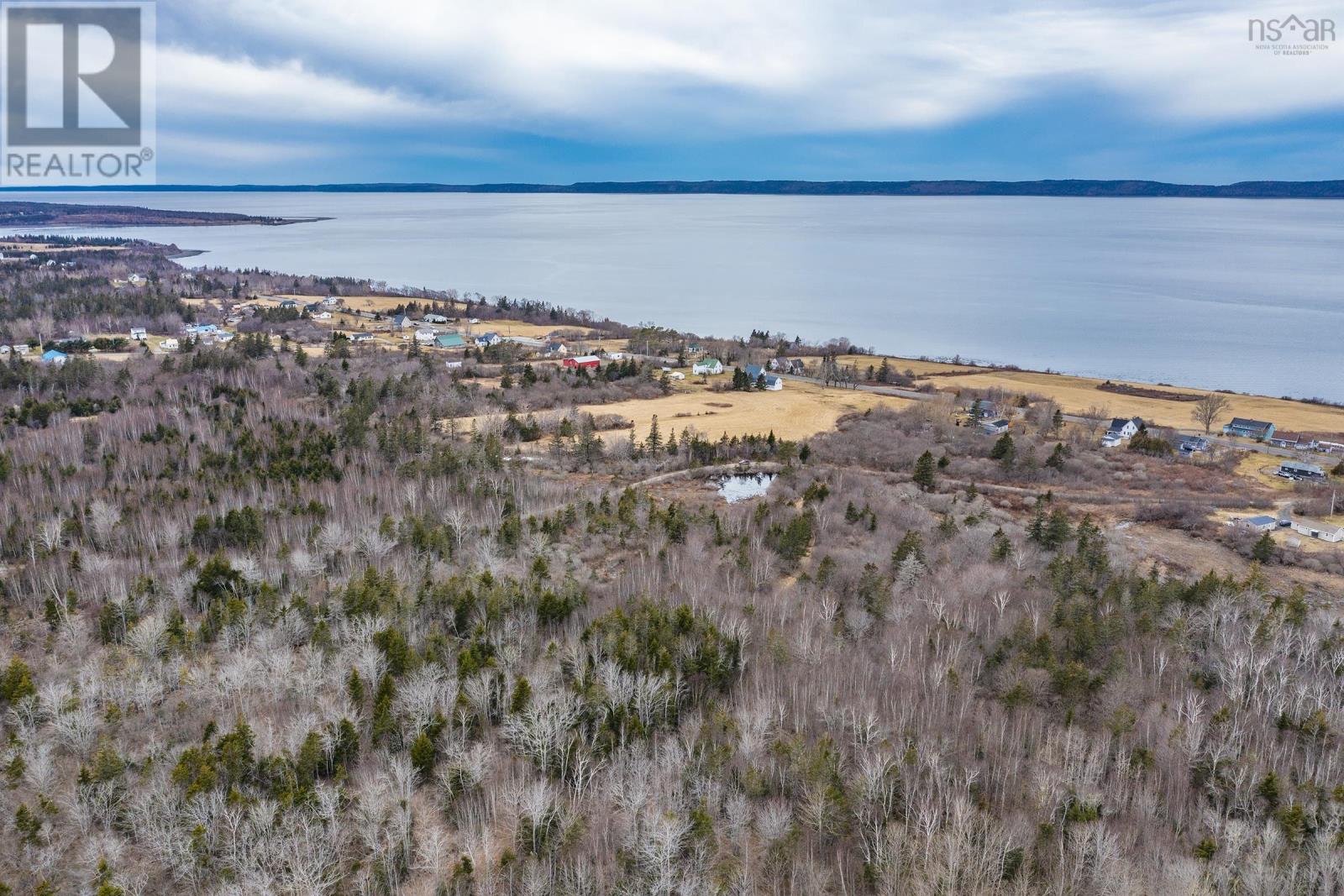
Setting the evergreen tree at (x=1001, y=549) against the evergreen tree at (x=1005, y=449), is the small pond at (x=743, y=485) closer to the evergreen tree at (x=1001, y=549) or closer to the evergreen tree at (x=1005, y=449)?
the evergreen tree at (x=1005, y=449)

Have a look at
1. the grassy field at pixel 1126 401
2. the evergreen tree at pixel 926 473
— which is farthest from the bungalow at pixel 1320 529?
the grassy field at pixel 1126 401

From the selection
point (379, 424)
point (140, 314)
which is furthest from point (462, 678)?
point (140, 314)

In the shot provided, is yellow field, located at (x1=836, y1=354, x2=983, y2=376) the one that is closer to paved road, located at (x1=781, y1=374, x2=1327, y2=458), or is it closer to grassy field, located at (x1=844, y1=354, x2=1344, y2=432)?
grassy field, located at (x1=844, y1=354, x2=1344, y2=432)

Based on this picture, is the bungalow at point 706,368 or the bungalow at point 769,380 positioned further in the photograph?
the bungalow at point 706,368

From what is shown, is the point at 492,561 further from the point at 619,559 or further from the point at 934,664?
the point at 934,664

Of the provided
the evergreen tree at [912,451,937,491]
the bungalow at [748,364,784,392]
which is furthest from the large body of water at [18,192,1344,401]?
the evergreen tree at [912,451,937,491]

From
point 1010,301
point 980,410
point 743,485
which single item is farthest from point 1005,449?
point 1010,301
